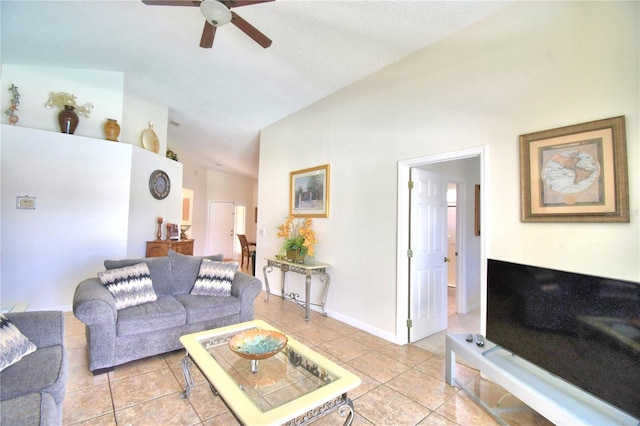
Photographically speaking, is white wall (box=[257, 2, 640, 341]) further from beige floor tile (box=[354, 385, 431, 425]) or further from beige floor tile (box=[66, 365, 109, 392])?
beige floor tile (box=[66, 365, 109, 392])

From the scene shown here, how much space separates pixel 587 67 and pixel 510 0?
0.83 m

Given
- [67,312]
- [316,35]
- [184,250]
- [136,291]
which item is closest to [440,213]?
[316,35]

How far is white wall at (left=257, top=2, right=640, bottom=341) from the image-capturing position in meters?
1.80

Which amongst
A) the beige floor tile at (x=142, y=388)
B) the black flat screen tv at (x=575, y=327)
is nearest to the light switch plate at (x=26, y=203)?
the beige floor tile at (x=142, y=388)

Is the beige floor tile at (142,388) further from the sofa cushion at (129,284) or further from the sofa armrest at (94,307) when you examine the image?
the sofa cushion at (129,284)

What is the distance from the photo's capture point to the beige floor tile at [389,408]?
5.97ft

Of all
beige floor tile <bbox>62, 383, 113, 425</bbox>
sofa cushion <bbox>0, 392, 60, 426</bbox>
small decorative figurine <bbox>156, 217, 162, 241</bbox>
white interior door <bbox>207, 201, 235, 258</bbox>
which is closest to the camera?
sofa cushion <bbox>0, 392, 60, 426</bbox>

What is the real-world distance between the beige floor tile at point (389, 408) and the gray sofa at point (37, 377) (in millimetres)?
1704

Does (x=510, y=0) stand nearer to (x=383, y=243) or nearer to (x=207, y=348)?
(x=383, y=243)

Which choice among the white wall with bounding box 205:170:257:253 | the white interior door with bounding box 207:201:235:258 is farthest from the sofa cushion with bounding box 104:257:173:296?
the white wall with bounding box 205:170:257:253

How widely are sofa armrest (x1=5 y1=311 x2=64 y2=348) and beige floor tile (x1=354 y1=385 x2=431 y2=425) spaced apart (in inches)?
80.7

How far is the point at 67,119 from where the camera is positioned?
3.87 m

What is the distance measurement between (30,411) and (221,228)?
8452mm

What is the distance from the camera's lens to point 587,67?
189 cm
